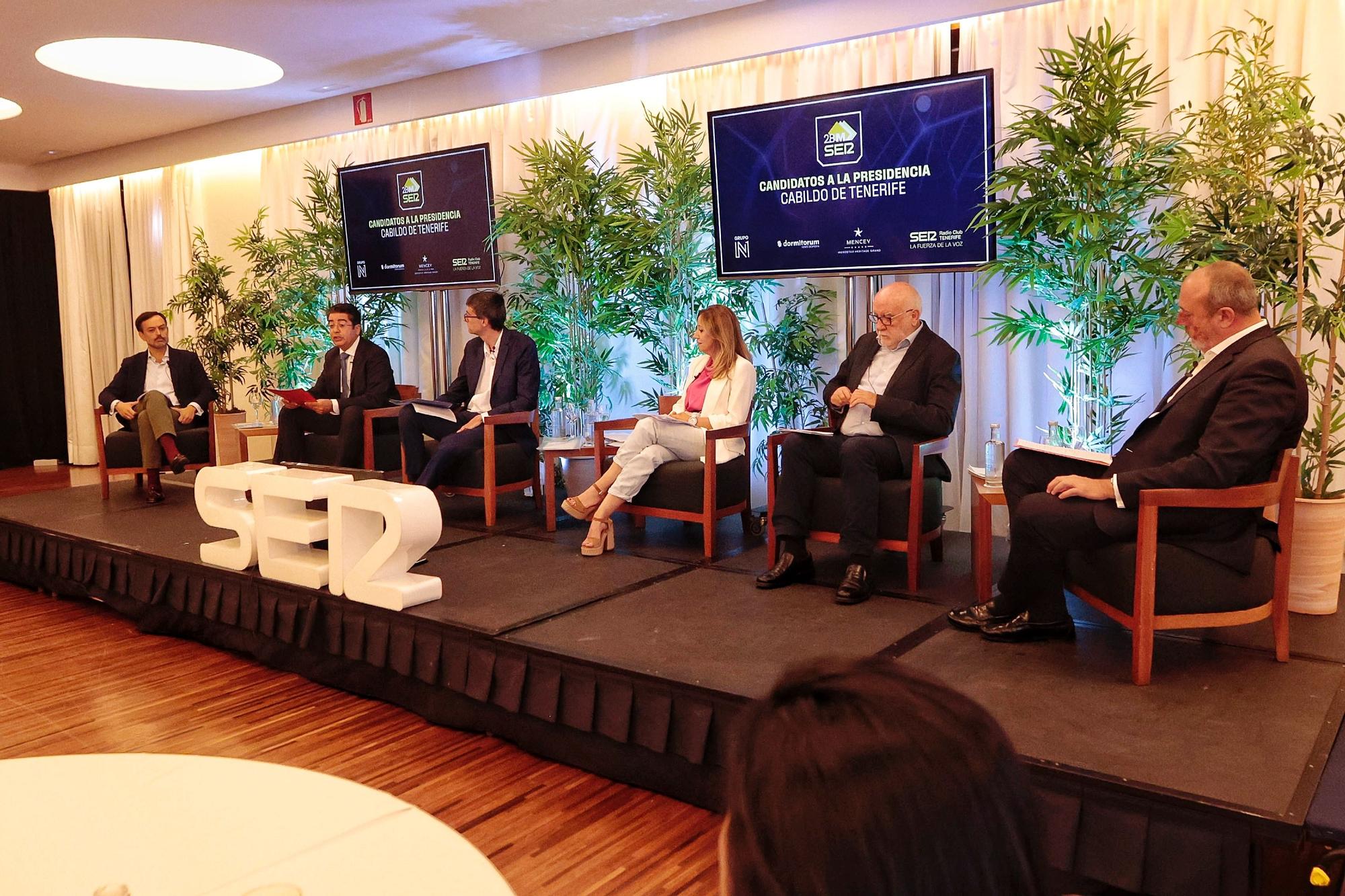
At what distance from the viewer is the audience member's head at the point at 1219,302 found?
3035 mm

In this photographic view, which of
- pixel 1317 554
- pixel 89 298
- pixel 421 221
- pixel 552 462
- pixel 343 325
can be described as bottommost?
pixel 1317 554

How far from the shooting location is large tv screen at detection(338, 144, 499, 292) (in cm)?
667

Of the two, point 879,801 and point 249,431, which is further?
point 249,431

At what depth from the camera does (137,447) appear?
21.1 feet

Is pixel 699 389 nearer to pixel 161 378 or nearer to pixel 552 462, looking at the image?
pixel 552 462

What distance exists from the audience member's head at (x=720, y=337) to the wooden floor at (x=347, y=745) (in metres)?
2.05

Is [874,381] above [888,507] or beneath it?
above

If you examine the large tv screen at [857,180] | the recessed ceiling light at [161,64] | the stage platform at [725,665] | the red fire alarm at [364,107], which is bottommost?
the stage platform at [725,665]

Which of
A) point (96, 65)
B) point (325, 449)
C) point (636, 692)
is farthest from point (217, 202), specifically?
point (636, 692)

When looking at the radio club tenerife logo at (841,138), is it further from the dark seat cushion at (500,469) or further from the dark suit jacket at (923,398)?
the dark seat cushion at (500,469)

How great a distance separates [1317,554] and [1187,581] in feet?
3.09

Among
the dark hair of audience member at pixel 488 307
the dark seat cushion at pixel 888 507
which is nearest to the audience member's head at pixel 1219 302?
the dark seat cushion at pixel 888 507

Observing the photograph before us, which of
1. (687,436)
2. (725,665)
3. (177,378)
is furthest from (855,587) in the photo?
(177,378)

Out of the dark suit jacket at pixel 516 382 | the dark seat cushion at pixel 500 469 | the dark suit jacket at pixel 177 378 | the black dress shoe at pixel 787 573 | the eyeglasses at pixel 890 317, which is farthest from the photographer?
the dark suit jacket at pixel 177 378
